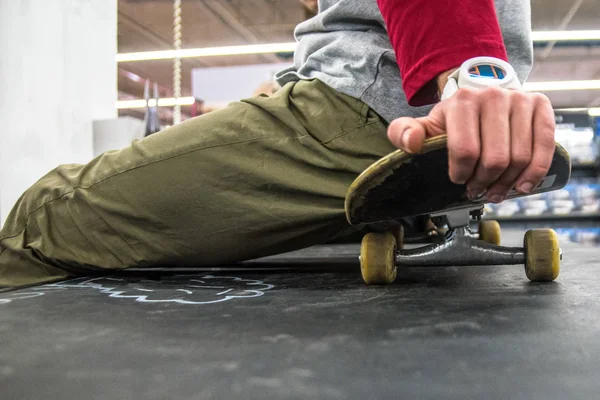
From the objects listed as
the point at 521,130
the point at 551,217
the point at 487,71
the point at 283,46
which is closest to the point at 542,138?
the point at 521,130

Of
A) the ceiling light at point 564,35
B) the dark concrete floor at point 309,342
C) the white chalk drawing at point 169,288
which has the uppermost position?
the ceiling light at point 564,35

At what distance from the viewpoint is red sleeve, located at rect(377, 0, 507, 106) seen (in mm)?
593

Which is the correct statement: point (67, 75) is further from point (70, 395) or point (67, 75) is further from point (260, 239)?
point (70, 395)

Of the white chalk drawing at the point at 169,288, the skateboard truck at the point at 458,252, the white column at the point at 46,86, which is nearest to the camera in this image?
the white chalk drawing at the point at 169,288

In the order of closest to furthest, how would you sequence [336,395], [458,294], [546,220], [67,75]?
[336,395]
[458,294]
[67,75]
[546,220]

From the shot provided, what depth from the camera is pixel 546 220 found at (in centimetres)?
359

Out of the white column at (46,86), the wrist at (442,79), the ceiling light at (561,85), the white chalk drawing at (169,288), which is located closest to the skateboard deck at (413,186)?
the wrist at (442,79)

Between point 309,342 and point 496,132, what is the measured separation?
25 centimetres

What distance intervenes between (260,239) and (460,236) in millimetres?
359

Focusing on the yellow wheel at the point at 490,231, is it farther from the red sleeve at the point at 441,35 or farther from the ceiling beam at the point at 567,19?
the ceiling beam at the point at 567,19

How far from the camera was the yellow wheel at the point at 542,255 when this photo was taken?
0.76 m

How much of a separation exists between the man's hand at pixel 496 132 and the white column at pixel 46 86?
1.82 meters

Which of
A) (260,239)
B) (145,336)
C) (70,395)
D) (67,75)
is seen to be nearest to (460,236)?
(260,239)

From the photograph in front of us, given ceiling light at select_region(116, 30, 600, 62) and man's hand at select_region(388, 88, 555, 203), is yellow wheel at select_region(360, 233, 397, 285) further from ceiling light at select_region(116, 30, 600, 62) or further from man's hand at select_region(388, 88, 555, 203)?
ceiling light at select_region(116, 30, 600, 62)
